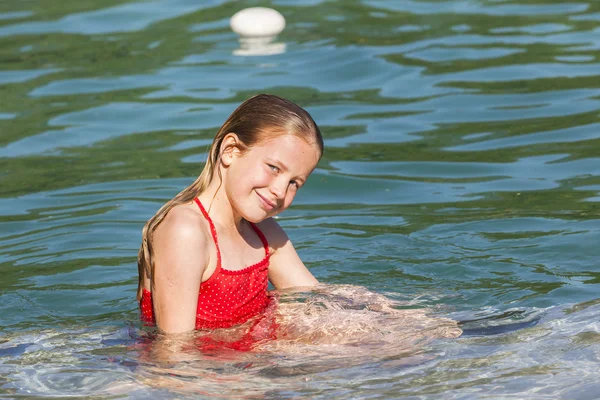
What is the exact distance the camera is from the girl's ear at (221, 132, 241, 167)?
4.56 metres

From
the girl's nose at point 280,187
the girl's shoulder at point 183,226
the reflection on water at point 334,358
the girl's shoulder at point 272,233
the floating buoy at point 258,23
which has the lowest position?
the reflection on water at point 334,358

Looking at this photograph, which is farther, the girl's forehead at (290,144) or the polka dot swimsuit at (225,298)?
the polka dot swimsuit at (225,298)

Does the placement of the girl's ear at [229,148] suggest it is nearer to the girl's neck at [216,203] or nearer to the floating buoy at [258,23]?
the girl's neck at [216,203]

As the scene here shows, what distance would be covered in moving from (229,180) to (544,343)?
5.05ft

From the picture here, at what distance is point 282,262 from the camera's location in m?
5.12

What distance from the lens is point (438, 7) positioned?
1233 centimetres

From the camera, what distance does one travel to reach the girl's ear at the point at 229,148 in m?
4.56

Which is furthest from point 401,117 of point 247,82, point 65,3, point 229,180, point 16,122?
point 65,3

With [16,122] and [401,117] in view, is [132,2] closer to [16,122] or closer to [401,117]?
[16,122]

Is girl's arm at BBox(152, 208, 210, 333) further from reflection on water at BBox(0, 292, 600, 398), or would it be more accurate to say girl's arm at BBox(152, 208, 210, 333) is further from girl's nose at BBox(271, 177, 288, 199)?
girl's nose at BBox(271, 177, 288, 199)

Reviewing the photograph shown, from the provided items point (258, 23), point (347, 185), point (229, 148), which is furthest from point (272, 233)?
point (258, 23)

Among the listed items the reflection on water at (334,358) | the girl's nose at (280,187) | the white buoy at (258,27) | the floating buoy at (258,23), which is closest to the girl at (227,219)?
the girl's nose at (280,187)

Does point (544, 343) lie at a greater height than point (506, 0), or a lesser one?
lesser

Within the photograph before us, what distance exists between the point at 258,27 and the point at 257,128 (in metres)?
7.10
